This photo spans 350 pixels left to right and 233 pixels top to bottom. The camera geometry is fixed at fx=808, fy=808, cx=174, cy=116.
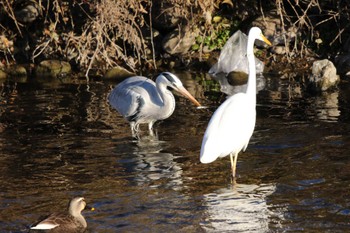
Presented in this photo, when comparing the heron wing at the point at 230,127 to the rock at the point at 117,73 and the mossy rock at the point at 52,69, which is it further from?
the mossy rock at the point at 52,69

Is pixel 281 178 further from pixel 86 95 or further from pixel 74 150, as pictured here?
pixel 86 95

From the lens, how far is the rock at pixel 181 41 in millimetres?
18031

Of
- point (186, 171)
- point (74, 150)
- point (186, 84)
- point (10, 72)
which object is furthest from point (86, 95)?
point (186, 171)

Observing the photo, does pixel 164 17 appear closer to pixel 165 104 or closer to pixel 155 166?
pixel 165 104

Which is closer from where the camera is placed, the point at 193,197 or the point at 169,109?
the point at 193,197

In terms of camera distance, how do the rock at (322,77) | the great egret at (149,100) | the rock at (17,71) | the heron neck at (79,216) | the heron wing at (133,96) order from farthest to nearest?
the rock at (17,71)
the rock at (322,77)
the heron wing at (133,96)
the great egret at (149,100)
the heron neck at (79,216)

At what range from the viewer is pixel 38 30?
63.0 feet

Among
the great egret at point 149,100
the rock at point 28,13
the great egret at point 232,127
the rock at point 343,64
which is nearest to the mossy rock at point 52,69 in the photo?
the rock at point 28,13

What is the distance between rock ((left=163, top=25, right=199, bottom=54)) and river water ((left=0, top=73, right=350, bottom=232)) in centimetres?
355

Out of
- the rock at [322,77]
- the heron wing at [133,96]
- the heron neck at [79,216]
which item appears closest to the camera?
the heron neck at [79,216]

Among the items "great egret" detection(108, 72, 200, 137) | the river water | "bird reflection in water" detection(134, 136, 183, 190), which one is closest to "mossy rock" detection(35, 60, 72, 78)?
the river water

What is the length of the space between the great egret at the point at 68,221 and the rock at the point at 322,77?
8.16m

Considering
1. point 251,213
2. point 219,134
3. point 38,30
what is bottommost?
point 251,213

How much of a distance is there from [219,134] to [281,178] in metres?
0.87
